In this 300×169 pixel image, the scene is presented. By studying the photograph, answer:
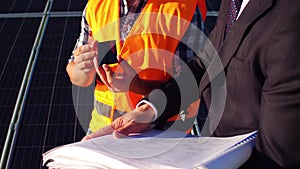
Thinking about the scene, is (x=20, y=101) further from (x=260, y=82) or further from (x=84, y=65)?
(x=260, y=82)

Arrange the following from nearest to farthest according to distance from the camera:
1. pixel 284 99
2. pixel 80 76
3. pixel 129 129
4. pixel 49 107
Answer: pixel 284 99 → pixel 129 129 → pixel 80 76 → pixel 49 107

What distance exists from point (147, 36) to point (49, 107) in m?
1.80

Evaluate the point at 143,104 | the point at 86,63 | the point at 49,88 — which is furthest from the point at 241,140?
the point at 49,88

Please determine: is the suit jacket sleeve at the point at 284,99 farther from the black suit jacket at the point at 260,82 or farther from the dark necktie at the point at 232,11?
the dark necktie at the point at 232,11

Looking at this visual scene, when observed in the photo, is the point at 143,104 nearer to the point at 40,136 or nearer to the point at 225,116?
the point at 225,116

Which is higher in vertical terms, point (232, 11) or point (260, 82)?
point (232, 11)

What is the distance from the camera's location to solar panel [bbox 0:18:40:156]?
3207mm

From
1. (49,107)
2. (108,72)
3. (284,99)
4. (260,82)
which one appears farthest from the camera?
(49,107)

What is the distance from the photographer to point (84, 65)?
54.8 inches

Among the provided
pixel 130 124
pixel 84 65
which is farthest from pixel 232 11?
pixel 84 65

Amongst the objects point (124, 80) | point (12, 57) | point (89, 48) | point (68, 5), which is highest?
point (68, 5)

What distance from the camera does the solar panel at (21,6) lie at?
446cm

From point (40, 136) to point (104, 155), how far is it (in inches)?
84.9

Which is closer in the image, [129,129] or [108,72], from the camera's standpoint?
[129,129]
